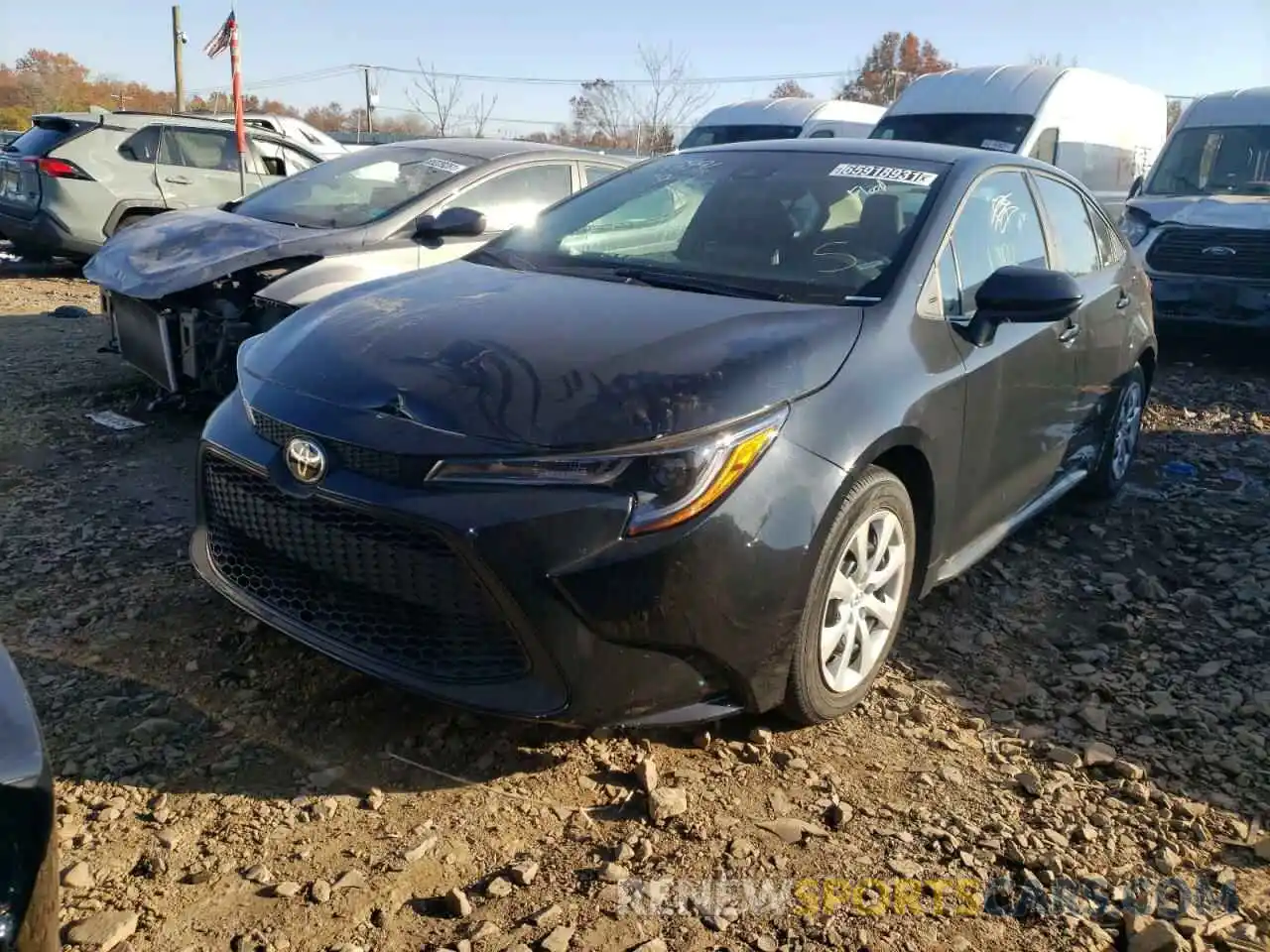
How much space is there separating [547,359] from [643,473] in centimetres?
48

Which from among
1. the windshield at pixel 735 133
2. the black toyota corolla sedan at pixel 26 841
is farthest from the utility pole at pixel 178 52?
the black toyota corolla sedan at pixel 26 841

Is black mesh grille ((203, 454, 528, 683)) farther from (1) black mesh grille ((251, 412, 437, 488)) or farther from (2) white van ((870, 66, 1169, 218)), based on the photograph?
(2) white van ((870, 66, 1169, 218))

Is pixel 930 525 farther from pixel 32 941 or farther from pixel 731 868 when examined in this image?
pixel 32 941

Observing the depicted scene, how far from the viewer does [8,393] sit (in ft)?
19.6

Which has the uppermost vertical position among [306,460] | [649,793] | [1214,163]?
[1214,163]

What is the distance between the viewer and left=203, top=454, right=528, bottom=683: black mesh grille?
2451 millimetres

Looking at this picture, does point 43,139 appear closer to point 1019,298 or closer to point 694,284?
point 694,284

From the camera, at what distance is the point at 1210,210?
838 centimetres

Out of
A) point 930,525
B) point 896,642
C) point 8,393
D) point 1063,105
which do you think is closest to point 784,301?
point 930,525

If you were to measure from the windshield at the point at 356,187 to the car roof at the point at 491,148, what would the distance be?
62 mm

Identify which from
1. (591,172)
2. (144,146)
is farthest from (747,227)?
(144,146)

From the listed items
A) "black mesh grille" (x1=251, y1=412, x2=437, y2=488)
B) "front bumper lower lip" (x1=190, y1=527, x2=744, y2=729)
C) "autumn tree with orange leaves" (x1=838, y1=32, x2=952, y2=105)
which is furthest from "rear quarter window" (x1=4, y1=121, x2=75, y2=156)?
"autumn tree with orange leaves" (x1=838, y1=32, x2=952, y2=105)

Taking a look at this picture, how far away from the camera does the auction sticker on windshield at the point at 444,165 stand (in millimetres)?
5879

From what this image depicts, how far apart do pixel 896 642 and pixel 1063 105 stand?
9.50 meters
